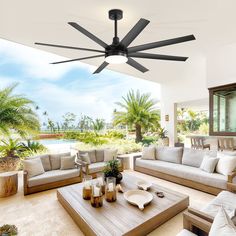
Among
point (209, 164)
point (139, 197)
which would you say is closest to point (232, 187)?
point (209, 164)

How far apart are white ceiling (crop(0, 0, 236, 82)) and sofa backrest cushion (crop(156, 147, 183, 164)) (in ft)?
10.1

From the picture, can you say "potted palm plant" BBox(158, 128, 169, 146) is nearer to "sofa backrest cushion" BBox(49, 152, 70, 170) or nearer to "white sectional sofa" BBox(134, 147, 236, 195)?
"white sectional sofa" BBox(134, 147, 236, 195)

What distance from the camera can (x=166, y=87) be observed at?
29.2 ft

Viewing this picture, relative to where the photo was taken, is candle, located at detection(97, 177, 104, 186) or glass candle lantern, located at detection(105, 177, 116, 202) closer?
glass candle lantern, located at detection(105, 177, 116, 202)

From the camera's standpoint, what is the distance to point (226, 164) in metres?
3.54

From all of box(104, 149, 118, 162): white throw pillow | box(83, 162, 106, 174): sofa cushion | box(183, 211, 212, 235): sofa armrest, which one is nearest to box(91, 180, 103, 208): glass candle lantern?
box(183, 211, 212, 235): sofa armrest

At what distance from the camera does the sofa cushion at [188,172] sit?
133 inches

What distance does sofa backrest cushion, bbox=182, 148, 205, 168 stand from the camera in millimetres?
4246

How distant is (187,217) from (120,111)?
8762 mm

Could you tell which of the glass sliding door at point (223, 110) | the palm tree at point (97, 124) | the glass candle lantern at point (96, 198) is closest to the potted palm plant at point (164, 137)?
the glass sliding door at point (223, 110)

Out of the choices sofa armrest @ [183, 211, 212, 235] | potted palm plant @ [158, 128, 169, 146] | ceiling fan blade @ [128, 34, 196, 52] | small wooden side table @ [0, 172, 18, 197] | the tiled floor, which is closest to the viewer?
sofa armrest @ [183, 211, 212, 235]

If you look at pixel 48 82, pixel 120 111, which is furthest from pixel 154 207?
pixel 48 82

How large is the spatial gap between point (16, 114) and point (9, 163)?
1.50m

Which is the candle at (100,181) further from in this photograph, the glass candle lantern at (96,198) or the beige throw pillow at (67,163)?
the beige throw pillow at (67,163)
